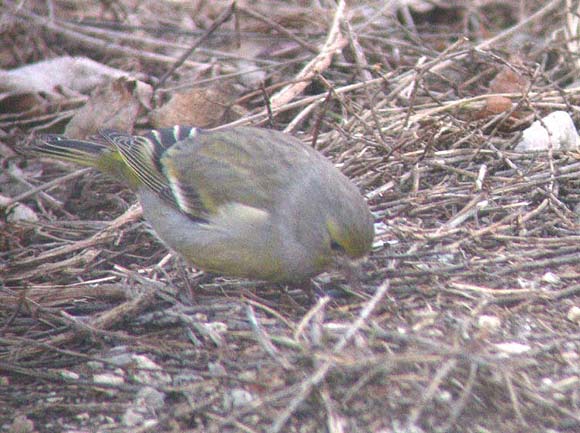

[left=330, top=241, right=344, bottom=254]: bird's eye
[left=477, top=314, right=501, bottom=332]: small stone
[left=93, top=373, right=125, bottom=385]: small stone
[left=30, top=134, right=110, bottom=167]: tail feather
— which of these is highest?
[left=330, top=241, right=344, bottom=254]: bird's eye

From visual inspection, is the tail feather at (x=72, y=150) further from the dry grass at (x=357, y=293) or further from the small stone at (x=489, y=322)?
the small stone at (x=489, y=322)

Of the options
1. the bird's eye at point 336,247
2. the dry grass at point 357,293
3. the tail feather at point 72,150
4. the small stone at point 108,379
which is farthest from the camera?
the tail feather at point 72,150

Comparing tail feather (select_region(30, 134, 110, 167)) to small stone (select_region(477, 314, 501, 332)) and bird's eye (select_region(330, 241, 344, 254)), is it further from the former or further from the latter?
small stone (select_region(477, 314, 501, 332))

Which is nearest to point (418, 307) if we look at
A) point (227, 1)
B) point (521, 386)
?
point (521, 386)

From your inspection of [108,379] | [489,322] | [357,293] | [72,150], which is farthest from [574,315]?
[72,150]

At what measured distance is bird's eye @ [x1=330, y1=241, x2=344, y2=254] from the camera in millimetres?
3902

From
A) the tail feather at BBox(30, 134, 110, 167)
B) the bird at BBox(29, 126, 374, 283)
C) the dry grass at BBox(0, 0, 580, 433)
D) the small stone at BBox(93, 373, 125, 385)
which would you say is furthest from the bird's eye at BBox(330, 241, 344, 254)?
the tail feather at BBox(30, 134, 110, 167)

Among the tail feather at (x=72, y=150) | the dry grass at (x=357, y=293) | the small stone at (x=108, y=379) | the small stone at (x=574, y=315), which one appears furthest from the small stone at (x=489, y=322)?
the tail feather at (x=72, y=150)

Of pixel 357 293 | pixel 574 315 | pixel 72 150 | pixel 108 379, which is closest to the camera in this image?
pixel 108 379

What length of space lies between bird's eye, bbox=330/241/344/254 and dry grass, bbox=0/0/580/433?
0.27m

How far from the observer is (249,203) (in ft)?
13.7

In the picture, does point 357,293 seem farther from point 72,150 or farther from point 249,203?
point 72,150

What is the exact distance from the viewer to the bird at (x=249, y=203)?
12.9ft

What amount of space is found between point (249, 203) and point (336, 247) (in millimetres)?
470
